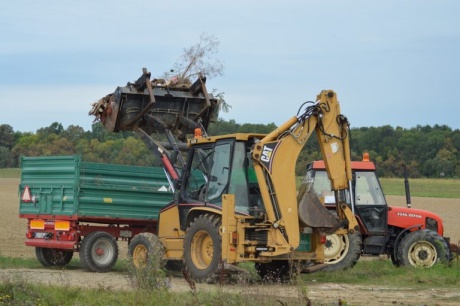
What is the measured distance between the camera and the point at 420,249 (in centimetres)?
1817

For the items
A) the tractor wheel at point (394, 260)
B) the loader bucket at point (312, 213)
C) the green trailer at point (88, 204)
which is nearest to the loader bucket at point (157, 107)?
the green trailer at point (88, 204)

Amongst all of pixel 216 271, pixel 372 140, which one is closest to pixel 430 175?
pixel 372 140

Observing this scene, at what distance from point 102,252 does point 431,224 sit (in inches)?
261

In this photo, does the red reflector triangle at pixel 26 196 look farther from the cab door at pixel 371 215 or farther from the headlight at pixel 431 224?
the headlight at pixel 431 224

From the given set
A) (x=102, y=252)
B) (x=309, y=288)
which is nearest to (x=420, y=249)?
(x=309, y=288)

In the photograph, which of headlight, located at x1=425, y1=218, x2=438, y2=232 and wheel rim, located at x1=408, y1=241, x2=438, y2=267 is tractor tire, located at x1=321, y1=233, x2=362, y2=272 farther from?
headlight, located at x1=425, y1=218, x2=438, y2=232

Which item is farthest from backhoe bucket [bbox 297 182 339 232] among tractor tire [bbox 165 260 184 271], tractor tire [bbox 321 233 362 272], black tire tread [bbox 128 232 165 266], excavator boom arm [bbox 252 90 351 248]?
tractor tire [bbox 165 260 184 271]

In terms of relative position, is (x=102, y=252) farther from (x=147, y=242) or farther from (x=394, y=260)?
(x=394, y=260)

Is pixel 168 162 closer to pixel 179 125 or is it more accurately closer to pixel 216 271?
pixel 179 125

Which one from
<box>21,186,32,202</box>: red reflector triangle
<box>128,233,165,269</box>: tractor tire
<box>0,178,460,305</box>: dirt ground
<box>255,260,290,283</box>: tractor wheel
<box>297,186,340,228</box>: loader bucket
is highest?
<box>21,186,32,202</box>: red reflector triangle

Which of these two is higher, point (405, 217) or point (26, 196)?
point (26, 196)

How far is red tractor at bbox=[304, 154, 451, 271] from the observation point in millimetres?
17938

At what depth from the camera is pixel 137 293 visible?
37.0ft

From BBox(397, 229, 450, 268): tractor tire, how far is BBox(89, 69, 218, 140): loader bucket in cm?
475
